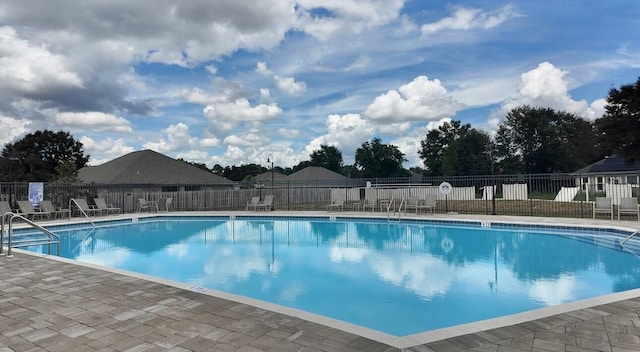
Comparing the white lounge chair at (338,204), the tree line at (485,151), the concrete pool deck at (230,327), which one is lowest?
the concrete pool deck at (230,327)

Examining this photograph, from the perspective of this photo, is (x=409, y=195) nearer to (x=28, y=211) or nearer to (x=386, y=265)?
(x=386, y=265)

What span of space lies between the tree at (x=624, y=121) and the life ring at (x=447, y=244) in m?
18.5

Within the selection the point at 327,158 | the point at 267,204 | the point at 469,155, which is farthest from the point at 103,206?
the point at 327,158

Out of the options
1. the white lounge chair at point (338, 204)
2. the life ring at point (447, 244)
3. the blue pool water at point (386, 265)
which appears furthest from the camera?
the white lounge chair at point (338, 204)

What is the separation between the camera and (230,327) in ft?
10.7

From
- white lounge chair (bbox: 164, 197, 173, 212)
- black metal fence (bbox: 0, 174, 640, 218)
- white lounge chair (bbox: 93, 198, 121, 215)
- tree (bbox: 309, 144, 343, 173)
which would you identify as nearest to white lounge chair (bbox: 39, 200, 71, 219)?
black metal fence (bbox: 0, 174, 640, 218)

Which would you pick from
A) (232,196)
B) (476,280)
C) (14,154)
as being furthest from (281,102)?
(14,154)

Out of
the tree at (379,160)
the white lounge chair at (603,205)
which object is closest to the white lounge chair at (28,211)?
the white lounge chair at (603,205)

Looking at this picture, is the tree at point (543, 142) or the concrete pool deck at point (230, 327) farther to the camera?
the tree at point (543, 142)

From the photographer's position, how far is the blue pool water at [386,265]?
5.30 meters

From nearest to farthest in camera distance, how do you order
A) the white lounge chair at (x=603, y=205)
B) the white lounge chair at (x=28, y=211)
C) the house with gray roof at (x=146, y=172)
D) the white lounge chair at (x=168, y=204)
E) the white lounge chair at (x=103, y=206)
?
the white lounge chair at (x=603, y=205) < the white lounge chair at (x=28, y=211) < the white lounge chair at (x=103, y=206) < the white lounge chair at (x=168, y=204) < the house with gray roof at (x=146, y=172)

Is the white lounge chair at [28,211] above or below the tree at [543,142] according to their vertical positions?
below

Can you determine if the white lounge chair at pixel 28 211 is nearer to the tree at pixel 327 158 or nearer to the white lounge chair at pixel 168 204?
the white lounge chair at pixel 168 204

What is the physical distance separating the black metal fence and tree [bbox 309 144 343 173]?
3447 cm
